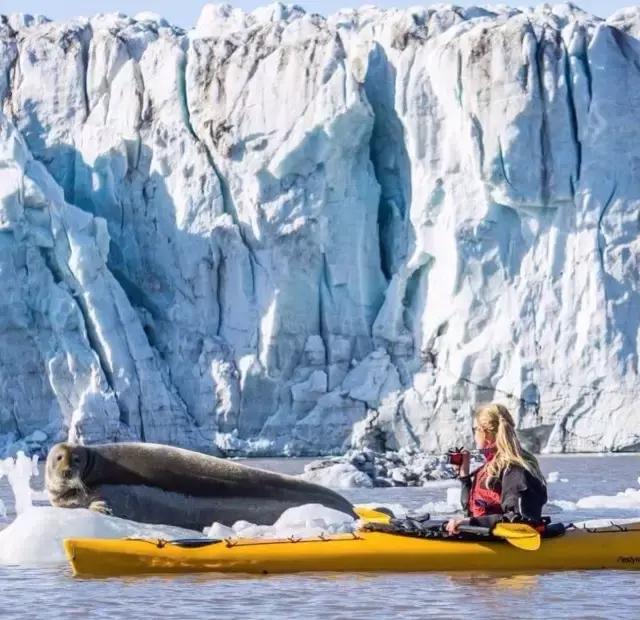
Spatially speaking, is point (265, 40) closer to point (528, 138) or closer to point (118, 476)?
point (528, 138)

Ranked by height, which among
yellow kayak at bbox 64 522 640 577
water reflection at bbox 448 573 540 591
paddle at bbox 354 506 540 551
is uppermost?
paddle at bbox 354 506 540 551

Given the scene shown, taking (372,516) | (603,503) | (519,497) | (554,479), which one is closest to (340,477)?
(554,479)

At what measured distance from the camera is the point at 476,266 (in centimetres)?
2962

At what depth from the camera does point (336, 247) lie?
30.3 meters

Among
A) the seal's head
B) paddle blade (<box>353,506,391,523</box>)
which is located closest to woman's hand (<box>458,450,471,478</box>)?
paddle blade (<box>353,506,391,523</box>)

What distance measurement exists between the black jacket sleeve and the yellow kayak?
26cm

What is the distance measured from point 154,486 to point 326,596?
11.9ft

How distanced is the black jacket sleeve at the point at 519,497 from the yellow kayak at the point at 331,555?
0.26 meters

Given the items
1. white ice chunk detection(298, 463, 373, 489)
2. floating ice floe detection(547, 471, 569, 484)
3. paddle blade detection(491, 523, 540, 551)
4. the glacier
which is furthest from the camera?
the glacier

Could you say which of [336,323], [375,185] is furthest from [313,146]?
[336,323]

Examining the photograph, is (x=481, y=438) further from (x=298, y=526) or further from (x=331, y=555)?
(x=298, y=526)

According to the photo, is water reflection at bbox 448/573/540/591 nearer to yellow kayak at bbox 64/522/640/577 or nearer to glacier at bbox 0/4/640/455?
yellow kayak at bbox 64/522/640/577

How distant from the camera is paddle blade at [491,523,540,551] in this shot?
8953 millimetres

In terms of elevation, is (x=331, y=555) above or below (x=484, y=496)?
below
